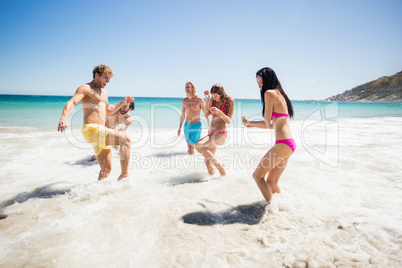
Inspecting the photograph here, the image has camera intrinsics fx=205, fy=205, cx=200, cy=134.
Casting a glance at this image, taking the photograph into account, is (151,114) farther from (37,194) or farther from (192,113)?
(37,194)

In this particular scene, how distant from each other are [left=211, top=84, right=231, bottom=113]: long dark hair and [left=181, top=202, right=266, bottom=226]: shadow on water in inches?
84.4

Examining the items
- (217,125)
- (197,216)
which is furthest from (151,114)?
(197,216)

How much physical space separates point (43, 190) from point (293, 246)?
4.59 meters

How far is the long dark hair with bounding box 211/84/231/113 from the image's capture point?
14.6 feet

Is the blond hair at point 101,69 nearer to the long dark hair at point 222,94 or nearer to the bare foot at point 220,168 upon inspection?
the long dark hair at point 222,94

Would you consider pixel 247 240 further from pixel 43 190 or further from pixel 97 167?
pixel 97 167

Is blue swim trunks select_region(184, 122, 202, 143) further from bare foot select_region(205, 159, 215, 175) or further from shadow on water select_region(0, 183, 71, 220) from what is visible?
shadow on water select_region(0, 183, 71, 220)

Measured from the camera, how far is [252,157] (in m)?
6.73

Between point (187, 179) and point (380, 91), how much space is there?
245 ft

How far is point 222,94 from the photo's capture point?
451 cm

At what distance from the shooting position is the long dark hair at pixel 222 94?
4445mm

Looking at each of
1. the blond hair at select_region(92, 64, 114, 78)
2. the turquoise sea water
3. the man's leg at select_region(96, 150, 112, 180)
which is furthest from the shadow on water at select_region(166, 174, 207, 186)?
the turquoise sea water

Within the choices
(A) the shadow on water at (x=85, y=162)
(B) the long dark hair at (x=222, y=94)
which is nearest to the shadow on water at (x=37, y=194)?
(A) the shadow on water at (x=85, y=162)

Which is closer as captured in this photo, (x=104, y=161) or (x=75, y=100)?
(x=75, y=100)
